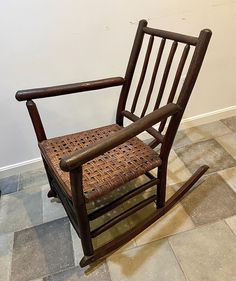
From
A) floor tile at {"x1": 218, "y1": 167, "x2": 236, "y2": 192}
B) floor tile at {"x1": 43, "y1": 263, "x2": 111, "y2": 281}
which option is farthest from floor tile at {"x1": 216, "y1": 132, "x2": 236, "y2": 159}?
floor tile at {"x1": 43, "y1": 263, "x2": 111, "y2": 281}

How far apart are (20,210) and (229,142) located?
1366mm

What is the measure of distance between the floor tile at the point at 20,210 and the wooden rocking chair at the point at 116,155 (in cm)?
34

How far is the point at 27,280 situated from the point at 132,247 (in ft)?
1.52

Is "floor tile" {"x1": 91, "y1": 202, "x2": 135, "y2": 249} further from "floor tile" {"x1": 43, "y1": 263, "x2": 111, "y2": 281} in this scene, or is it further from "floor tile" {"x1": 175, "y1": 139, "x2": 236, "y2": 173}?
"floor tile" {"x1": 175, "y1": 139, "x2": 236, "y2": 173}

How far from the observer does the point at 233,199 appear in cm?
131

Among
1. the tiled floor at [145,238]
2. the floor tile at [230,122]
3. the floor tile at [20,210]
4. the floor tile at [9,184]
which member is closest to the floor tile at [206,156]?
the tiled floor at [145,238]

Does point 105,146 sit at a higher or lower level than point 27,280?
higher

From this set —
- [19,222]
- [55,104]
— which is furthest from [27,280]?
[55,104]

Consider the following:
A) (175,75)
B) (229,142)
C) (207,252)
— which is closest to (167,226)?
(207,252)

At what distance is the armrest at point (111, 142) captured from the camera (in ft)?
2.39

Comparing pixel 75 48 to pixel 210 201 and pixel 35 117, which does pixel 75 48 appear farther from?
pixel 210 201

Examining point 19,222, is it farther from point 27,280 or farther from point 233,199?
point 233,199

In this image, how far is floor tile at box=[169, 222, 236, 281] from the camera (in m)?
1.01

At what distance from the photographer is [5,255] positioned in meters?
1.18
